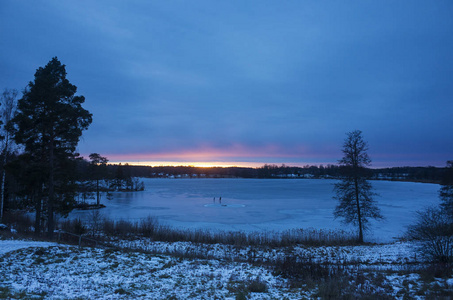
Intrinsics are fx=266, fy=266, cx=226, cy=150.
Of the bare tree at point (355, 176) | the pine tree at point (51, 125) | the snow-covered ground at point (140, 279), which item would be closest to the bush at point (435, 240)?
the snow-covered ground at point (140, 279)

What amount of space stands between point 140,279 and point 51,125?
39.5 ft

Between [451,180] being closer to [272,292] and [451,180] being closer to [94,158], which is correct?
[272,292]

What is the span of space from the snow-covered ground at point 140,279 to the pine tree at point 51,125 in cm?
572

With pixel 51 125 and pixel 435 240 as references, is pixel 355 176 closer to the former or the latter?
pixel 435 240

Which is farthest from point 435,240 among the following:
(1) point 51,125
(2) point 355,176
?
(1) point 51,125

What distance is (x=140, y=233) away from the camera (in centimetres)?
2128

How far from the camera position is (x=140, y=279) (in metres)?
8.05

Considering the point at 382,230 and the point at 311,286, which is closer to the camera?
the point at 311,286

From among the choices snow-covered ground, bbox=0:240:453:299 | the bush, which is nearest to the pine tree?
snow-covered ground, bbox=0:240:453:299

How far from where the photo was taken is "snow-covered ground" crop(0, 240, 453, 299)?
22.2 ft

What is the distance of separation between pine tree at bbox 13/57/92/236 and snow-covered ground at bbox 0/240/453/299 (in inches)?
225

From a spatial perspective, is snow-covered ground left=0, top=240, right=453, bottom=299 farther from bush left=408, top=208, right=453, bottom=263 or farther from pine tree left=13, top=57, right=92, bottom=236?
pine tree left=13, top=57, right=92, bottom=236

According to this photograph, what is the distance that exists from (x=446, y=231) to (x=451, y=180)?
1523cm

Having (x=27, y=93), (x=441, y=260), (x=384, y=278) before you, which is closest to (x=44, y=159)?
(x=27, y=93)
